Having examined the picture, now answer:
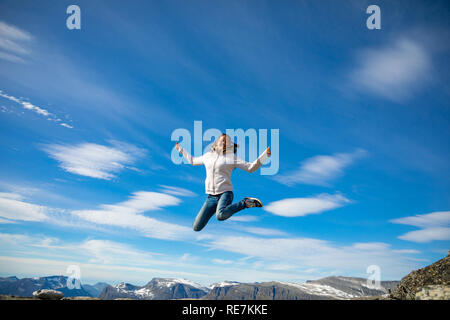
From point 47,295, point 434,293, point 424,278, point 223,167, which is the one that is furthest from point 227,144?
point 424,278

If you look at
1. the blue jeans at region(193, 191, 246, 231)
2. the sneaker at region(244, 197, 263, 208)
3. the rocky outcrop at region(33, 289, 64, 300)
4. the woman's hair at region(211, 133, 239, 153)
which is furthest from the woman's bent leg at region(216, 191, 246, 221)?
the rocky outcrop at region(33, 289, 64, 300)

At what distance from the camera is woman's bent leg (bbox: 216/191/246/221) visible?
43.2 feet

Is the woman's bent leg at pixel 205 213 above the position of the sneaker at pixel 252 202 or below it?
below

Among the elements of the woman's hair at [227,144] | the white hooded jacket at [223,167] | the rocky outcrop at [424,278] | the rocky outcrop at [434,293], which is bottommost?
the rocky outcrop at [424,278]

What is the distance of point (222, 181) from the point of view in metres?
13.7

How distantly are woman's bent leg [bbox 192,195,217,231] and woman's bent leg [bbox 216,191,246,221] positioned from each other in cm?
44

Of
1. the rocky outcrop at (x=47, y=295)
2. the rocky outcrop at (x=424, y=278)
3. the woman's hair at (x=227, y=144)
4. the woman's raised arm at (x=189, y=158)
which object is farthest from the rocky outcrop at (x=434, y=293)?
the rocky outcrop at (x=47, y=295)

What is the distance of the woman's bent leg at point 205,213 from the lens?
13742mm

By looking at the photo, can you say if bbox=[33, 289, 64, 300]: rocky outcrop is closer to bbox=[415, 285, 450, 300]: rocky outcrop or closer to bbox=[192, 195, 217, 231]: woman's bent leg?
bbox=[192, 195, 217, 231]: woman's bent leg

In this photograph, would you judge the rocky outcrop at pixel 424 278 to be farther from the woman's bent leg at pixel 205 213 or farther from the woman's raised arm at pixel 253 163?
the woman's bent leg at pixel 205 213

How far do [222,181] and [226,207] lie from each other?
122 centimetres

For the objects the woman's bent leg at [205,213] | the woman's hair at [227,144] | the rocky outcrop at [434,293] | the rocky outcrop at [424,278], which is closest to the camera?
the rocky outcrop at [434,293]
